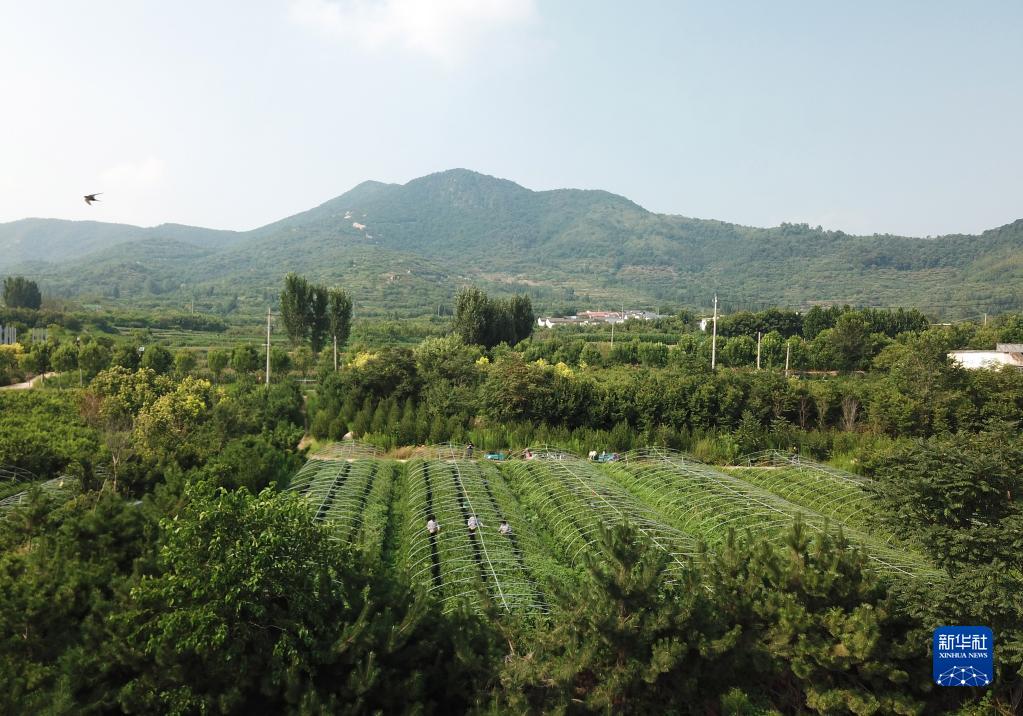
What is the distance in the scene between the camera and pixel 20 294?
63812mm

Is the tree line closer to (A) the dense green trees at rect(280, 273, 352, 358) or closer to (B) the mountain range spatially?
(A) the dense green trees at rect(280, 273, 352, 358)

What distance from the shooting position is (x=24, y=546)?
28.0 feet

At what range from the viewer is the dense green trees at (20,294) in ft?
206

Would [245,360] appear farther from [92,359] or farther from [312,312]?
[312,312]

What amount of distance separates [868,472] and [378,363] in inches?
777

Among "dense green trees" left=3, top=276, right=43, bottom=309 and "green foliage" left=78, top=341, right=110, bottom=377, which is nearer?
"green foliage" left=78, top=341, right=110, bottom=377

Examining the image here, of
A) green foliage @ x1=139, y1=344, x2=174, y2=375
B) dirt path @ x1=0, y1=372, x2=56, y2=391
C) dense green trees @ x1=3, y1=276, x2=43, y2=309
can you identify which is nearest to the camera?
dirt path @ x1=0, y1=372, x2=56, y2=391

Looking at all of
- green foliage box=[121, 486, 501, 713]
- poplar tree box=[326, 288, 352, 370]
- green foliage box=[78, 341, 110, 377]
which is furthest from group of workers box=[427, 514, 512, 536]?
poplar tree box=[326, 288, 352, 370]

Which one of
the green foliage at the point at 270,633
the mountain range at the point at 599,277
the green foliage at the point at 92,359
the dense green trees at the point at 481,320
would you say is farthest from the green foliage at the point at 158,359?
the mountain range at the point at 599,277

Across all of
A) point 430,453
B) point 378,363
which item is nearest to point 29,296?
point 378,363

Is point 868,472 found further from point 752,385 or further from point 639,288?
point 639,288

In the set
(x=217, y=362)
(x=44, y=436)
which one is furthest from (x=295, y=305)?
(x=44, y=436)

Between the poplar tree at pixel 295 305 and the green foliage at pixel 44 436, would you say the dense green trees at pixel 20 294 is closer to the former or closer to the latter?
the poplar tree at pixel 295 305

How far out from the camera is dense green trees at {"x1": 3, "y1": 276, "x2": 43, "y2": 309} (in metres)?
62.9
